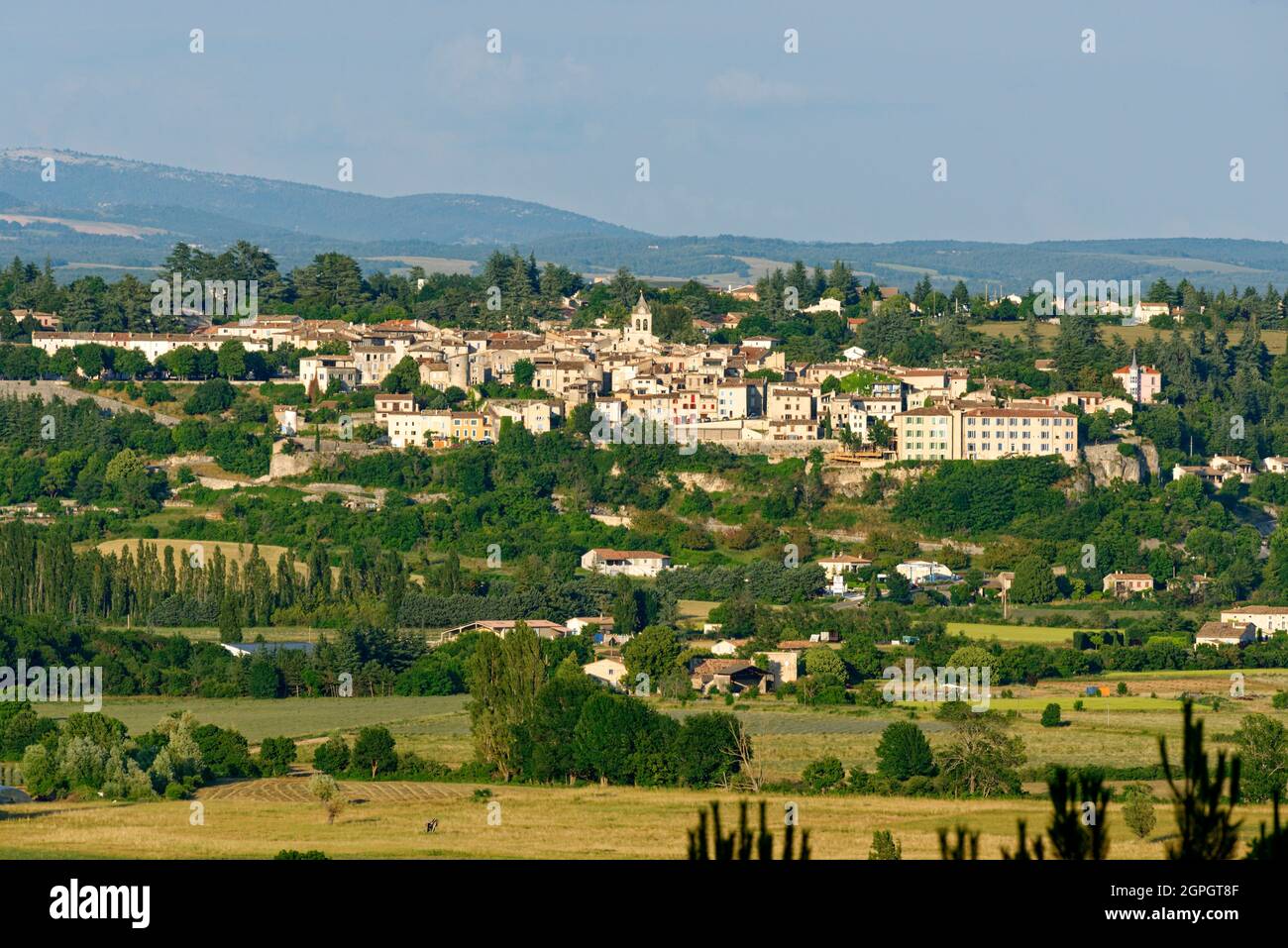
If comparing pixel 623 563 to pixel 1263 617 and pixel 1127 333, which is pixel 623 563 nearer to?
pixel 1263 617

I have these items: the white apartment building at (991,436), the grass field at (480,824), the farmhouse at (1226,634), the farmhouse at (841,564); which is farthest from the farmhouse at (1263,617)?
the grass field at (480,824)

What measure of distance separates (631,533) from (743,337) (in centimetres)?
2050

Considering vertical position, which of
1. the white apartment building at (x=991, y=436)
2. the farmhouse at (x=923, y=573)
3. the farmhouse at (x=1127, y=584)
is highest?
the white apartment building at (x=991, y=436)

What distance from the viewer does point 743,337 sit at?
6981 centimetres

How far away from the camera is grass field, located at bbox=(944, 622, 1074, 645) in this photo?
4084 cm

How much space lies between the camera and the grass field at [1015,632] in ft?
134

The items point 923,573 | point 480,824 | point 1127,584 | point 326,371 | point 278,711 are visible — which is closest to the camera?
point 480,824

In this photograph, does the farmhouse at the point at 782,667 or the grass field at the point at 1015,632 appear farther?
the grass field at the point at 1015,632

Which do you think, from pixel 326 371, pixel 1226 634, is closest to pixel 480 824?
pixel 1226 634

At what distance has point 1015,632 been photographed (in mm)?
41656

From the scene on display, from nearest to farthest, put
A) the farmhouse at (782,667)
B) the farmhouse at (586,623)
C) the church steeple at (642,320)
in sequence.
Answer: the farmhouse at (782,667), the farmhouse at (586,623), the church steeple at (642,320)

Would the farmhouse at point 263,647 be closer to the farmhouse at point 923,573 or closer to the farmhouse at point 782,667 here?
the farmhouse at point 782,667

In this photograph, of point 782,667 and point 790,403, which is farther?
point 790,403

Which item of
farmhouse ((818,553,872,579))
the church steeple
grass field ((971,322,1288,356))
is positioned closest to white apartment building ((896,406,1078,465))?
farmhouse ((818,553,872,579))
